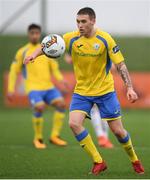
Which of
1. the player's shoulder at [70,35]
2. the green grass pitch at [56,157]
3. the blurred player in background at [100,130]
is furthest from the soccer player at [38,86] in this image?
the player's shoulder at [70,35]

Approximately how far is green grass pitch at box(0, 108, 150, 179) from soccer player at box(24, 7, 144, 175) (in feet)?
1.54

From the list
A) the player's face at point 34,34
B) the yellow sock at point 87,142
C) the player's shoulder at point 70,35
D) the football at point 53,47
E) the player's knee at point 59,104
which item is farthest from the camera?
the player's knee at point 59,104

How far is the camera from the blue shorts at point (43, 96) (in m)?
14.3

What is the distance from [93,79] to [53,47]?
32.6 inches

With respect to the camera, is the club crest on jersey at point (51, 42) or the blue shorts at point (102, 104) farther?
the blue shorts at point (102, 104)

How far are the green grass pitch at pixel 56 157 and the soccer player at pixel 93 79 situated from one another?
0.47 m

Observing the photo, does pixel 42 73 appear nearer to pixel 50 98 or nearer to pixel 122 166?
pixel 50 98

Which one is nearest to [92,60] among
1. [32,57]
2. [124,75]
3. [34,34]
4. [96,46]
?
[96,46]

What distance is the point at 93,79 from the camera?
1037 centimetres

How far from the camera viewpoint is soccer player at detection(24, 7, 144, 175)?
398 inches

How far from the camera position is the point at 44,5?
25.2m

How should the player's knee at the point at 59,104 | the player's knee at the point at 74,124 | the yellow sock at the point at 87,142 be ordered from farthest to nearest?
the player's knee at the point at 59,104 → the yellow sock at the point at 87,142 → the player's knee at the point at 74,124

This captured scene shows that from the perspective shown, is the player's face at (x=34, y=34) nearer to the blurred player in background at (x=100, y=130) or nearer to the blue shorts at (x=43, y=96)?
the blurred player in background at (x=100, y=130)

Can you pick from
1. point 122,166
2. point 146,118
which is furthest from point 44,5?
point 122,166
